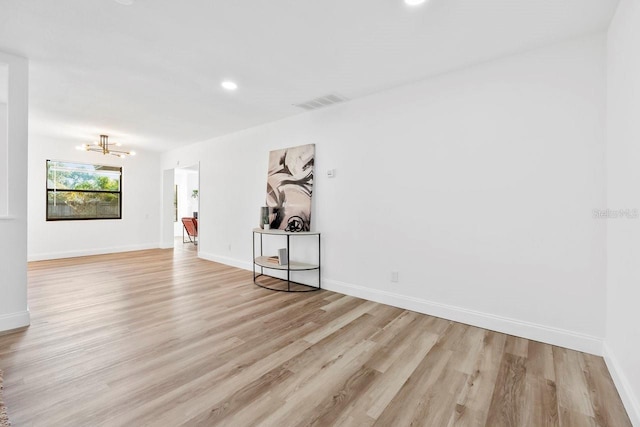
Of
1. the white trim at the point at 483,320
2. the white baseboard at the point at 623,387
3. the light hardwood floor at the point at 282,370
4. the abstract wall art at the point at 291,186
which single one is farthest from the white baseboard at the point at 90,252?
the white baseboard at the point at 623,387

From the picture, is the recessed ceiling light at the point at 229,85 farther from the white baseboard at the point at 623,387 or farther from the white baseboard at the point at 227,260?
the white baseboard at the point at 623,387

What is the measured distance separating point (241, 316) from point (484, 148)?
2963 millimetres

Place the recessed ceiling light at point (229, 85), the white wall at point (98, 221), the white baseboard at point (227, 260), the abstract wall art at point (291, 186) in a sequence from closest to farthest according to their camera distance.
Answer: the recessed ceiling light at point (229, 85) < the abstract wall art at point (291, 186) < the white baseboard at point (227, 260) < the white wall at point (98, 221)

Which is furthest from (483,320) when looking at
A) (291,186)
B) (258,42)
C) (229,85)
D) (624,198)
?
(229,85)

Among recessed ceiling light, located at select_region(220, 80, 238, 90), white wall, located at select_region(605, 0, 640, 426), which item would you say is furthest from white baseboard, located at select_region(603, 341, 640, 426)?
recessed ceiling light, located at select_region(220, 80, 238, 90)

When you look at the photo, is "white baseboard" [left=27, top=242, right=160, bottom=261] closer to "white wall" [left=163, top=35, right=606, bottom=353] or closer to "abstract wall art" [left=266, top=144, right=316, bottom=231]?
"abstract wall art" [left=266, top=144, right=316, bottom=231]

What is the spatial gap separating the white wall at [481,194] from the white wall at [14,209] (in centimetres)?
311

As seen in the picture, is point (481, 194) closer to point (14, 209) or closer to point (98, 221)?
point (14, 209)

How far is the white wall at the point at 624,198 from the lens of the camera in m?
1.63

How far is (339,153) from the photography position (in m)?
3.88

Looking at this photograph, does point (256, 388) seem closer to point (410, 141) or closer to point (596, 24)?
point (410, 141)

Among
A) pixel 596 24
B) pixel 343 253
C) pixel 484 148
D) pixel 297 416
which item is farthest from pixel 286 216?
pixel 596 24

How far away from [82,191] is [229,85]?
5380 millimetres

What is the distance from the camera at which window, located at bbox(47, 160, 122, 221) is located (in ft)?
20.0
